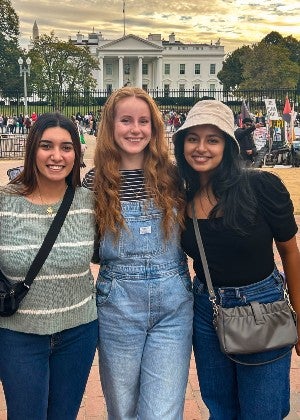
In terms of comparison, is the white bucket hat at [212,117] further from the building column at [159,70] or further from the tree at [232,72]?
the building column at [159,70]

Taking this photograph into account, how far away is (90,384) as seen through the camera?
3.92m

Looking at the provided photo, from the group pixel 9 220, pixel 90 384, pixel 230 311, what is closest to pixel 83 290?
pixel 9 220

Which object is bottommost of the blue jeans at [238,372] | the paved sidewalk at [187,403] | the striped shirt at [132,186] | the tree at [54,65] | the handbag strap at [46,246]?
the paved sidewalk at [187,403]

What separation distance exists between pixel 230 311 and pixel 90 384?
205cm

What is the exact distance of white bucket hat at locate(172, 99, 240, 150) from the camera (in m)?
2.31

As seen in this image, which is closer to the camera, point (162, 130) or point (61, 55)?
point (162, 130)

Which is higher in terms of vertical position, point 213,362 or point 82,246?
point 82,246

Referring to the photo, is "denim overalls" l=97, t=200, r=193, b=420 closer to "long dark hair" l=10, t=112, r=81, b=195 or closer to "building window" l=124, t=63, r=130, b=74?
"long dark hair" l=10, t=112, r=81, b=195

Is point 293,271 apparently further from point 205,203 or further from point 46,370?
point 46,370

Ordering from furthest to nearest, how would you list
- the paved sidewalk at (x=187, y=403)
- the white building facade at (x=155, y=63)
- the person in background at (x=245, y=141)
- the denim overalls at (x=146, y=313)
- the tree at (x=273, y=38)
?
the white building facade at (x=155, y=63)
the tree at (x=273, y=38)
the paved sidewalk at (x=187, y=403)
the person in background at (x=245, y=141)
the denim overalls at (x=146, y=313)

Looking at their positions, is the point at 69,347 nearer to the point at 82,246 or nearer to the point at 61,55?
the point at 82,246

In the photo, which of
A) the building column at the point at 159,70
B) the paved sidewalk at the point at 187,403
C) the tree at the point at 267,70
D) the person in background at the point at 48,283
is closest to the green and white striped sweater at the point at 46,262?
the person in background at the point at 48,283

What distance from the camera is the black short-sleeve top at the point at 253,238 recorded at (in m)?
2.25

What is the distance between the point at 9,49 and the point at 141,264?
53.1 meters
